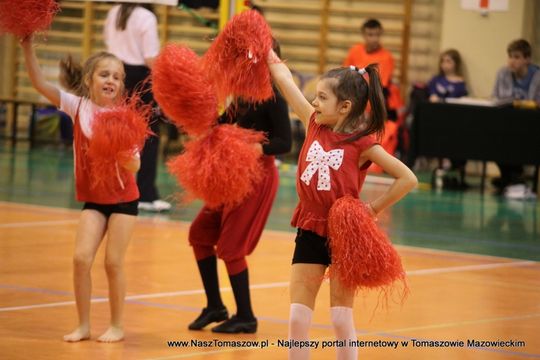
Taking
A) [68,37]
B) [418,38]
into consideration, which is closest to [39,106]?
[68,37]

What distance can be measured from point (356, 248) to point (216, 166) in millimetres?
1008

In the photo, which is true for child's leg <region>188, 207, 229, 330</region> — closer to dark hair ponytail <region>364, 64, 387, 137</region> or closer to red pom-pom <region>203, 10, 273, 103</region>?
red pom-pom <region>203, 10, 273, 103</region>

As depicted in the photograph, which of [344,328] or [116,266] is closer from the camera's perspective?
[344,328]

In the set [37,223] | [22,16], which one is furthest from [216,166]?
[37,223]

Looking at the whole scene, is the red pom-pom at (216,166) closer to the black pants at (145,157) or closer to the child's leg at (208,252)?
the child's leg at (208,252)

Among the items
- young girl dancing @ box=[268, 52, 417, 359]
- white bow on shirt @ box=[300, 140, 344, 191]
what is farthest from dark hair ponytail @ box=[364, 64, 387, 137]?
white bow on shirt @ box=[300, 140, 344, 191]

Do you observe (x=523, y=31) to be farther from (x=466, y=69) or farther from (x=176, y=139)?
(x=176, y=139)

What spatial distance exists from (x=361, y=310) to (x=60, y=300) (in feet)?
5.84

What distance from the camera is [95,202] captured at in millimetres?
5527

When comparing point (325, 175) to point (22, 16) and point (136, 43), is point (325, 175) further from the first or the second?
point (136, 43)

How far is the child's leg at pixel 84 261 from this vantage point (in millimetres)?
5445

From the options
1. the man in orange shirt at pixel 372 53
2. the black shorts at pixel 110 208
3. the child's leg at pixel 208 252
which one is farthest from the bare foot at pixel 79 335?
the man in orange shirt at pixel 372 53

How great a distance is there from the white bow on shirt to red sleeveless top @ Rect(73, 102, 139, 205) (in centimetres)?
127

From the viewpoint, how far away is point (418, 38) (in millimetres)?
16078
